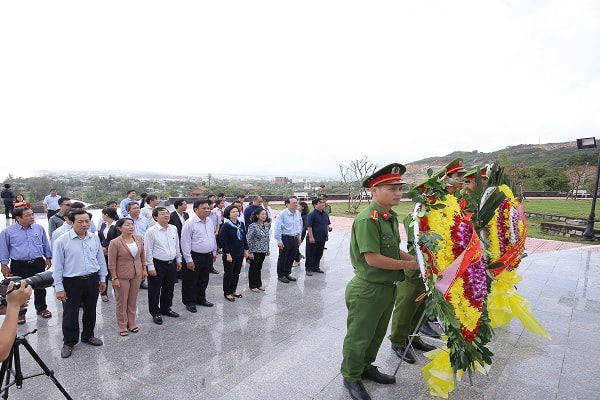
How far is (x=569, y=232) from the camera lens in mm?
11781

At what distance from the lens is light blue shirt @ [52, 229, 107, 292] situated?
357 centimetres

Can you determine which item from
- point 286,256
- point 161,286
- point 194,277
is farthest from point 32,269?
point 286,256

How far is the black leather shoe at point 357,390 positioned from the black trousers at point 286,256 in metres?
3.58

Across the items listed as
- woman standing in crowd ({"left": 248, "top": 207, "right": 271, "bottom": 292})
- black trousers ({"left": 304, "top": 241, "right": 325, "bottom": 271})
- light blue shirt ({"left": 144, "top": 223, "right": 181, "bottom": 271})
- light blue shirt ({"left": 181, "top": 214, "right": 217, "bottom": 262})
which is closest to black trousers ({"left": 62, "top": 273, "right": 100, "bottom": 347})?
light blue shirt ({"left": 144, "top": 223, "right": 181, "bottom": 271})

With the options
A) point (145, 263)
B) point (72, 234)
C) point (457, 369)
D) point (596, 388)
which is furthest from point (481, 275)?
point (72, 234)

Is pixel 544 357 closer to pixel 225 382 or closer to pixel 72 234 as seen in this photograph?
pixel 225 382

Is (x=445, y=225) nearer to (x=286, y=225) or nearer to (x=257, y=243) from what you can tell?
(x=257, y=243)

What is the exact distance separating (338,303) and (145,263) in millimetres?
2812

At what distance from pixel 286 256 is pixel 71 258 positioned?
11.8 feet

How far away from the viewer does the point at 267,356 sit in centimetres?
351

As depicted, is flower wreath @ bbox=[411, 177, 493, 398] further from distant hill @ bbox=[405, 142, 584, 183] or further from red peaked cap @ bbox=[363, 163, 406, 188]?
distant hill @ bbox=[405, 142, 584, 183]

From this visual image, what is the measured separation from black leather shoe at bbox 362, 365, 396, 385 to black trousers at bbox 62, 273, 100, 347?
301 cm

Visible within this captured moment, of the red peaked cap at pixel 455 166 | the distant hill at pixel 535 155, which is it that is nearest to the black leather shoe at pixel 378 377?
the red peaked cap at pixel 455 166

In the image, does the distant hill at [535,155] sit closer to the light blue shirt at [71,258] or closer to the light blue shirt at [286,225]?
the light blue shirt at [286,225]
